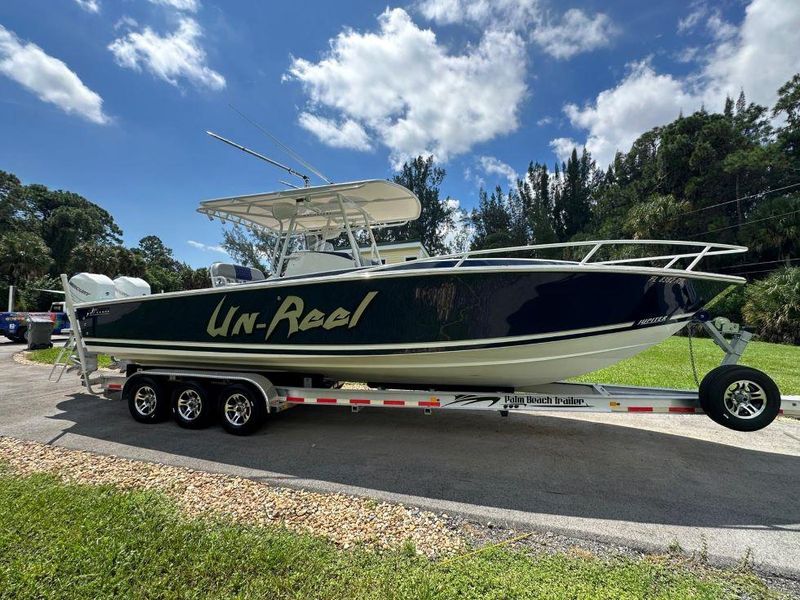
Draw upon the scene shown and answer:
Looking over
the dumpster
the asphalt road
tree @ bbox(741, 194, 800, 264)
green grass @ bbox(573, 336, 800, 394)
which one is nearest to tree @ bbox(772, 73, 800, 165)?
tree @ bbox(741, 194, 800, 264)

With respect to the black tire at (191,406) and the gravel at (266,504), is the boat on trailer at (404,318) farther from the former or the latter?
the gravel at (266,504)

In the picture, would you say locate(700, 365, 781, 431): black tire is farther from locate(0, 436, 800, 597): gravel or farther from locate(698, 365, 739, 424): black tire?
locate(0, 436, 800, 597): gravel

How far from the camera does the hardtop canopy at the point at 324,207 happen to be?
16.0ft

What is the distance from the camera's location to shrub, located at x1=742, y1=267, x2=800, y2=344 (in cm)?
1552

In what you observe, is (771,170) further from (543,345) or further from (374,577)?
(374,577)

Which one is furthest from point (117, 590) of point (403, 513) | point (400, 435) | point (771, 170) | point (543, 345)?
point (771, 170)

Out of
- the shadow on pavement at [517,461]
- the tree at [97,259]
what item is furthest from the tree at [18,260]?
the shadow on pavement at [517,461]

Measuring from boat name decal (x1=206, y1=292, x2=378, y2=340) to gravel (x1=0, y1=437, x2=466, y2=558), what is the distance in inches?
60.2

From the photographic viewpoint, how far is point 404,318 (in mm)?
3822

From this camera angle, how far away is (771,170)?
27.6 meters

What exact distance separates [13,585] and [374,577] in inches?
73.2

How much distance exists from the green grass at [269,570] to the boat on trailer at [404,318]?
5.72 ft

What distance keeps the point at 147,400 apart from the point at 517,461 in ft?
15.1

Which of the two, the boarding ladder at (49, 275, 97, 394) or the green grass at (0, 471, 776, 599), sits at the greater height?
the boarding ladder at (49, 275, 97, 394)
